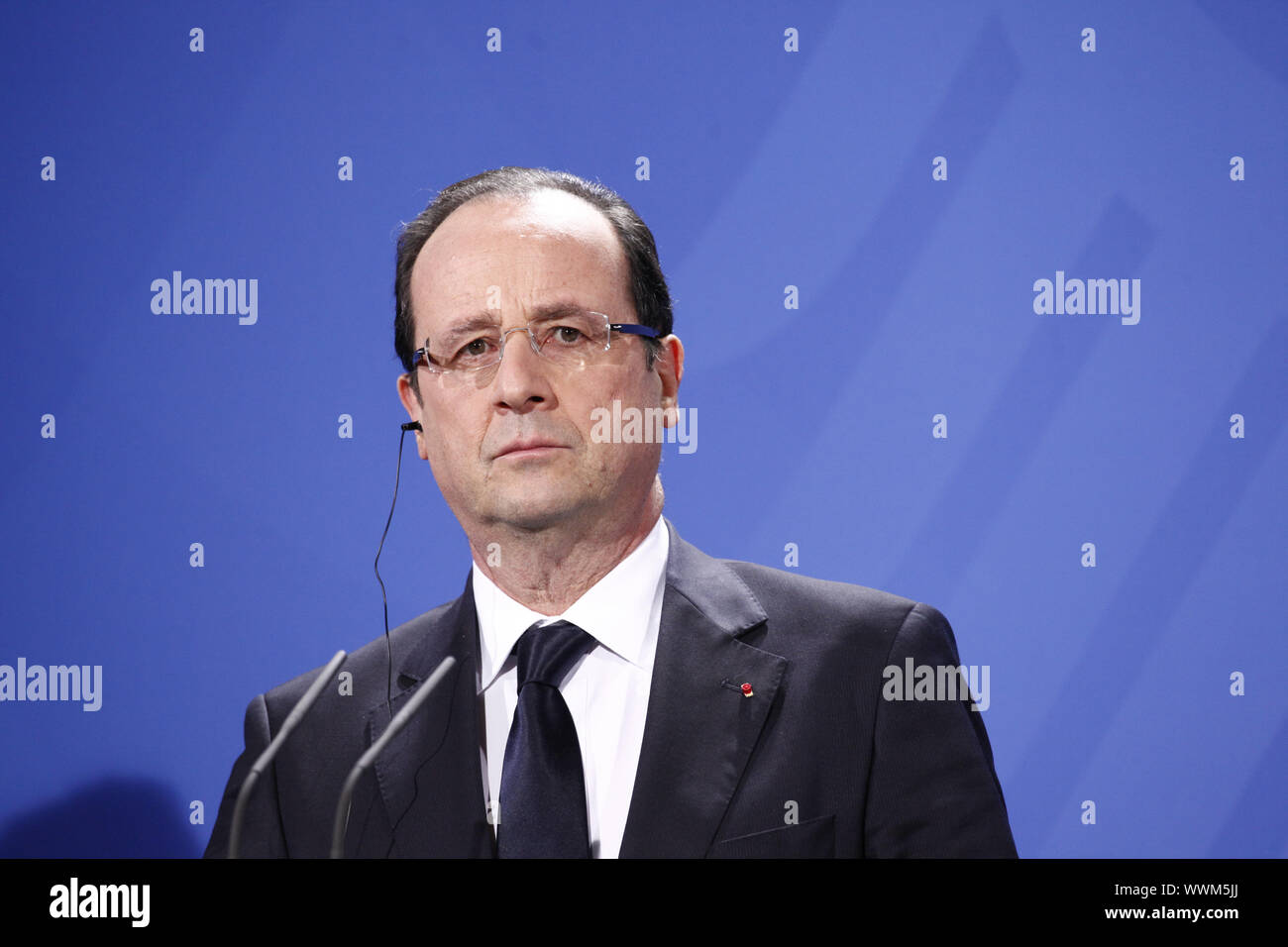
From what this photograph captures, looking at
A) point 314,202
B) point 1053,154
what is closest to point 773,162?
point 1053,154

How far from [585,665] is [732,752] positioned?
0.82 ft

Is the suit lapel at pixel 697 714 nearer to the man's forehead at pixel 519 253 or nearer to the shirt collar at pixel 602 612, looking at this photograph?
the shirt collar at pixel 602 612

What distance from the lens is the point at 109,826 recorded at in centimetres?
244

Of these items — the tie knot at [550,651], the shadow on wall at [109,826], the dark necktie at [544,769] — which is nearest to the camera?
the dark necktie at [544,769]

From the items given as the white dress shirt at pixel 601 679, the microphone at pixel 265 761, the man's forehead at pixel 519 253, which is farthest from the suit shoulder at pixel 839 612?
the microphone at pixel 265 761

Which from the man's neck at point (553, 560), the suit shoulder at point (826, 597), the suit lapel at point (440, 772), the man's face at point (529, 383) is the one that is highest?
the man's face at point (529, 383)

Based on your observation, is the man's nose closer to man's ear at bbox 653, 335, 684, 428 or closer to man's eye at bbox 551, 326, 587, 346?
man's eye at bbox 551, 326, 587, 346

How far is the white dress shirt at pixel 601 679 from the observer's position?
62.3 inches

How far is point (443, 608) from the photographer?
1929 millimetres

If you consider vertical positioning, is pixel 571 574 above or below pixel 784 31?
below
